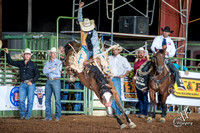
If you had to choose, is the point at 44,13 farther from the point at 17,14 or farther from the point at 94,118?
the point at 94,118

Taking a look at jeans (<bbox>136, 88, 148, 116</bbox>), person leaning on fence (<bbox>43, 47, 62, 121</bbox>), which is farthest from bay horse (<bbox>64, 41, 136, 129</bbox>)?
jeans (<bbox>136, 88, 148, 116</bbox>)

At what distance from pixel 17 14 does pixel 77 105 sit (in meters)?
9.16

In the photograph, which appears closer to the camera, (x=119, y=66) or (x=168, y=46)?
(x=168, y=46)

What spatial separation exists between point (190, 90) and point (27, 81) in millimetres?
5318

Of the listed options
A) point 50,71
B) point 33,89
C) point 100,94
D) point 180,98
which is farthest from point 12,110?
point 180,98

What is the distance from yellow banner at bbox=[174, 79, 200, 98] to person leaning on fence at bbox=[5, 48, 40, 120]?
460cm

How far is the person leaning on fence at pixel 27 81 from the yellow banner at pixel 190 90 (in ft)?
15.1

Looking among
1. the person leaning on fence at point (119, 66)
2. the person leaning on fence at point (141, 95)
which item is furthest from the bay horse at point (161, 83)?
the person leaning on fence at point (119, 66)

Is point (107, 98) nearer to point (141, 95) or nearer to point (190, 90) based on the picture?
point (141, 95)

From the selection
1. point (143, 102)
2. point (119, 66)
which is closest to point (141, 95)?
point (143, 102)

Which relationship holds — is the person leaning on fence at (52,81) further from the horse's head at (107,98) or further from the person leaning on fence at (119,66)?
the horse's head at (107,98)

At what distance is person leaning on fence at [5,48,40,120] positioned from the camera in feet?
36.4

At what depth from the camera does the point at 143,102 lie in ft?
38.9

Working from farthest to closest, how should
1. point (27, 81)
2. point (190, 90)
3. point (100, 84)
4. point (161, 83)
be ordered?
point (190, 90) < point (27, 81) < point (161, 83) < point (100, 84)
